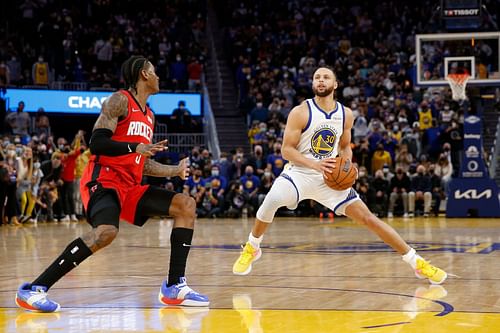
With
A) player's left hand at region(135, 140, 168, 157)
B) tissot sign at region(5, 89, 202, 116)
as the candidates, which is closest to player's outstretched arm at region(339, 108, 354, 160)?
player's left hand at region(135, 140, 168, 157)

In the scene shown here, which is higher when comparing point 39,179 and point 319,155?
point 319,155

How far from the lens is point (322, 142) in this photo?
8.30 meters

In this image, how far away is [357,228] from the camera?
16.9 meters

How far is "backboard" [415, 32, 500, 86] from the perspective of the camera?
20.4 meters

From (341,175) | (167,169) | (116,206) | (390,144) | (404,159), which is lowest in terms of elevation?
(404,159)

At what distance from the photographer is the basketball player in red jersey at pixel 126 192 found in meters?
6.67

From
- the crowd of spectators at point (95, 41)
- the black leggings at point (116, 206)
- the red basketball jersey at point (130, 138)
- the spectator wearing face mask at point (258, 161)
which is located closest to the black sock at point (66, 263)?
the black leggings at point (116, 206)

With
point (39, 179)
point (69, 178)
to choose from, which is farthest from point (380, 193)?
point (39, 179)

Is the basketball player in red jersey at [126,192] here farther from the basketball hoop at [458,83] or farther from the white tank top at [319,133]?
the basketball hoop at [458,83]

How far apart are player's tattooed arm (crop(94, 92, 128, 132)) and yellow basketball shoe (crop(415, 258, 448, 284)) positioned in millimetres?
3049

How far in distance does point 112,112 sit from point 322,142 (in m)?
2.26

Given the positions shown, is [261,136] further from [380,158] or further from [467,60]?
[467,60]

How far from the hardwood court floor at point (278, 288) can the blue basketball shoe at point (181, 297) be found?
113mm

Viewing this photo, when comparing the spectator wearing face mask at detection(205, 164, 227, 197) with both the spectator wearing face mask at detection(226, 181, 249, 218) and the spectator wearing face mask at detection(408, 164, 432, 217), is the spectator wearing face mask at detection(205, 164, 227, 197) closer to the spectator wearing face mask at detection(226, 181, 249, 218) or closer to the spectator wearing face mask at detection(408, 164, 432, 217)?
the spectator wearing face mask at detection(226, 181, 249, 218)
